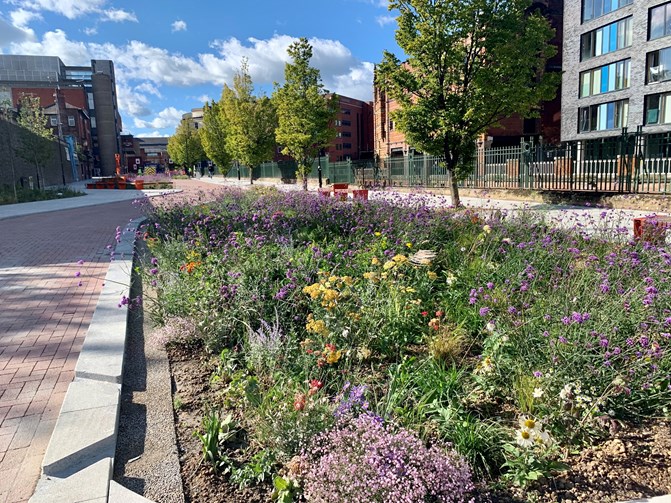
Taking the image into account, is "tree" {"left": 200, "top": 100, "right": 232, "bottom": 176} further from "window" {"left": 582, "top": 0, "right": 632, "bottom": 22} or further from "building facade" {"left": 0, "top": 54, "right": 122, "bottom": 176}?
"building facade" {"left": 0, "top": 54, "right": 122, "bottom": 176}

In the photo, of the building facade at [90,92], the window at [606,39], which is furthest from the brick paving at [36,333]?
the building facade at [90,92]

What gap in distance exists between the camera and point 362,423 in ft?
7.73

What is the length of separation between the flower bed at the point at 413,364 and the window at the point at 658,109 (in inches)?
1338

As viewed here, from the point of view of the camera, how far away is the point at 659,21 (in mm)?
31266

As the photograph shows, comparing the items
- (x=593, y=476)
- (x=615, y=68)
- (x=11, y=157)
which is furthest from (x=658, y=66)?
(x=11, y=157)

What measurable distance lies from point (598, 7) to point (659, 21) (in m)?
5.87

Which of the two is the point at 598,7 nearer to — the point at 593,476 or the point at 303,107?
the point at 303,107

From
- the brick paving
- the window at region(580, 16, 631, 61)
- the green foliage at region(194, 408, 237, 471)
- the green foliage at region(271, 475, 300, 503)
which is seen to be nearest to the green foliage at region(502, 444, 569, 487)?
the green foliage at region(271, 475, 300, 503)

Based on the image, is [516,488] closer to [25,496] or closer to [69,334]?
[25,496]

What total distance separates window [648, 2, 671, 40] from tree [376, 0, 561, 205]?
24.4 meters

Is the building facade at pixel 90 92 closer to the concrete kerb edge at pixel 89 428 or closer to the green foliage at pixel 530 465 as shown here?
the concrete kerb edge at pixel 89 428

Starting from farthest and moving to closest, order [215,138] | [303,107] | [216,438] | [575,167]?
1. [215,138]
2. [303,107]
3. [575,167]
4. [216,438]

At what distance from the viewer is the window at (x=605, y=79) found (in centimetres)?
3456

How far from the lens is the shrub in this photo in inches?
80.0
